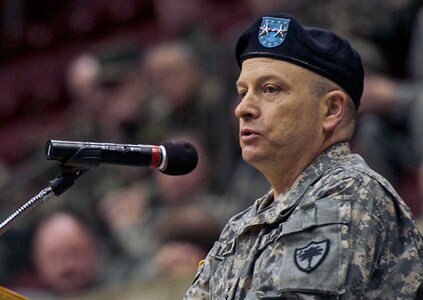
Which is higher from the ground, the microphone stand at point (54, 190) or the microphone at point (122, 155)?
the microphone at point (122, 155)

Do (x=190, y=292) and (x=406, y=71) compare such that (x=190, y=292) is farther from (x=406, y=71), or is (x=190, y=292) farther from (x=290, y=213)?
(x=406, y=71)

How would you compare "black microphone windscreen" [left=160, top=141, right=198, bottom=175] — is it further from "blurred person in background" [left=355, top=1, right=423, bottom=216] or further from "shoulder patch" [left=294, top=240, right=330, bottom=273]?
"blurred person in background" [left=355, top=1, right=423, bottom=216]

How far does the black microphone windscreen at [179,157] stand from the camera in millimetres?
3264

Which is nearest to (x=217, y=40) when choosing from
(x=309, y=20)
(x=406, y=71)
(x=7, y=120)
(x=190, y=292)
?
(x=309, y=20)

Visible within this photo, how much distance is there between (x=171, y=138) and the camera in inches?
265

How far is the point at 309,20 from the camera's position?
628 centimetres

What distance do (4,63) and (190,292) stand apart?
6.73 m

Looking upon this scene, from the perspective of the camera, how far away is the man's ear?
329cm

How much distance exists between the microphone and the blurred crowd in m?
2.38

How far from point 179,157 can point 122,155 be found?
156 millimetres

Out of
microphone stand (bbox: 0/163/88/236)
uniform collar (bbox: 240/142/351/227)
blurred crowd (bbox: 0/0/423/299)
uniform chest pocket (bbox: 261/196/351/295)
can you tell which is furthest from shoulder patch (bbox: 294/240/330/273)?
blurred crowd (bbox: 0/0/423/299)

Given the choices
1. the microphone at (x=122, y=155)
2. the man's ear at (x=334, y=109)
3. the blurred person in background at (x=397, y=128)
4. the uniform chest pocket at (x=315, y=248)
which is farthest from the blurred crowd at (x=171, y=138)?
the uniform chest pocket at (x=315, y=248)

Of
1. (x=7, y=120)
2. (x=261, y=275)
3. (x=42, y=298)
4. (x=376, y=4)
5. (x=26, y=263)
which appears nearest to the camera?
(x=261, y=275)

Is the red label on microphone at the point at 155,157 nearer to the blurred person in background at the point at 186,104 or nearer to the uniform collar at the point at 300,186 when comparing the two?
the uniform collar at the point at 300,186
